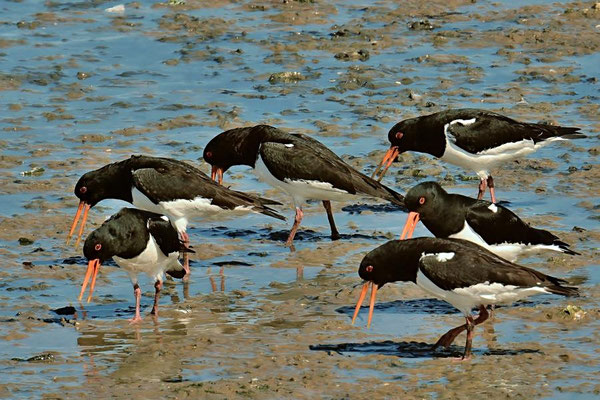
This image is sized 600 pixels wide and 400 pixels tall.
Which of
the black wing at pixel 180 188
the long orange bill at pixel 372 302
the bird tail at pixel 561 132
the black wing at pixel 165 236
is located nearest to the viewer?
the long orange bill at pixel 372 302

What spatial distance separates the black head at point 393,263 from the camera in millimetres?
8320

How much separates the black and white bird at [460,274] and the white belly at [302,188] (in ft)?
8.23

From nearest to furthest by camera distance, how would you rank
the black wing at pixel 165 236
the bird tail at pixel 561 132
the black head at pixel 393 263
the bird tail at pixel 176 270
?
the black head at pixel 393 263, the black wing at pixel 165 236, the bird tail at pixel 176 270, the bird tail at pixel 561 132

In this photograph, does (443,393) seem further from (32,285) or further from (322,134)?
(322,134)

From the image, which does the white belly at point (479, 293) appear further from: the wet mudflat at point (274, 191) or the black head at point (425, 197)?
the black head at point (425, 197)

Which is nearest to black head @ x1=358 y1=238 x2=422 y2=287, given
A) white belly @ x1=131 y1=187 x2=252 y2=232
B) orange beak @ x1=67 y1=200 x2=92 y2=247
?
white belly @ x1=131 y1=187 x2=252 y2=232

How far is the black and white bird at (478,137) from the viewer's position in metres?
11.2

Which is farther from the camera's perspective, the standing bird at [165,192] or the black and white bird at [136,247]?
the standing bird at [165,192]

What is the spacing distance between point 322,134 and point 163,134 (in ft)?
5.43

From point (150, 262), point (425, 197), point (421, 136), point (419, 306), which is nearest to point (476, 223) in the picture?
point (425, 197)

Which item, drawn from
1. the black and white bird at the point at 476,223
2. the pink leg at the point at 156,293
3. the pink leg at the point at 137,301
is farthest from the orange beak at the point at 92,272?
the black and white bird at the point at 476,223

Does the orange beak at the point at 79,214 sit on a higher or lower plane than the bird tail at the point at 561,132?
lower

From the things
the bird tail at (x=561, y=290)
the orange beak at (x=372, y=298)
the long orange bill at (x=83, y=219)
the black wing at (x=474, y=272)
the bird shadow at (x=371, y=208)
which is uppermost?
the black wing at (x=474, y=272)

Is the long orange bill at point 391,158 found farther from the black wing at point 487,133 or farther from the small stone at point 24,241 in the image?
the small stone at point 24,241
